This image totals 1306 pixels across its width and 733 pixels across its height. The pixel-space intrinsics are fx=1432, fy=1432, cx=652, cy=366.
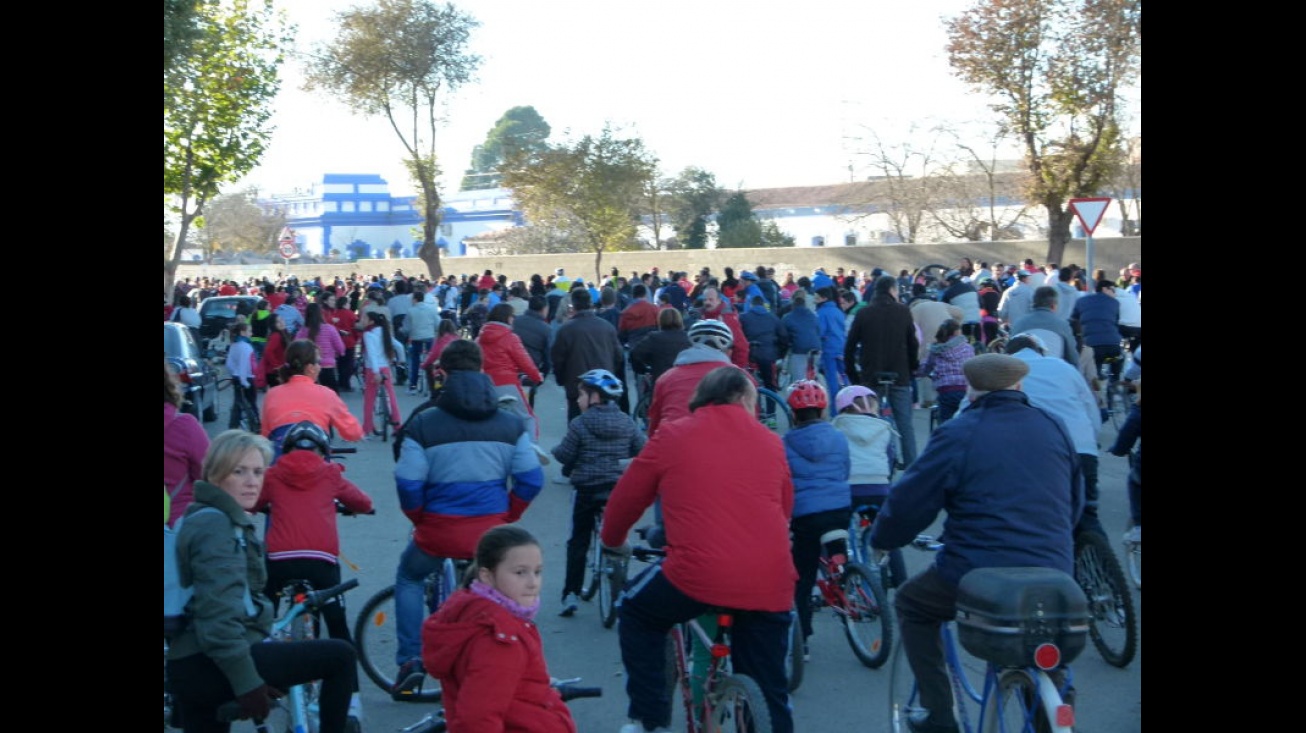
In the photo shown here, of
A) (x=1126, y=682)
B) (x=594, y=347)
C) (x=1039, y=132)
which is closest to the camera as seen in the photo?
(x=1126, y=682)

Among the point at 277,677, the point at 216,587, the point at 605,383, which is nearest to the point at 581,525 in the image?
the point at 605,383

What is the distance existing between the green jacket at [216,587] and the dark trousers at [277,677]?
7 centimetres

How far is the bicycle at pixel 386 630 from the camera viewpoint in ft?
22.5

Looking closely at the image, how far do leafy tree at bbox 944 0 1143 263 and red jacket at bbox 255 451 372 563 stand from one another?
3237cm

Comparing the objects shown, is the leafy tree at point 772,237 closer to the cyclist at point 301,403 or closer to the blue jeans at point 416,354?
the blue jeans at point 416,354

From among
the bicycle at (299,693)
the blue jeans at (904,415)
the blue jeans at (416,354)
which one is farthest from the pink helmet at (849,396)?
the blue jeans at (416,354)

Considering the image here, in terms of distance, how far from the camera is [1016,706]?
468 cm

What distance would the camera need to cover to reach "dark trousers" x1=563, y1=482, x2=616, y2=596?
8.28 meters

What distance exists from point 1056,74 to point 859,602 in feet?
103
